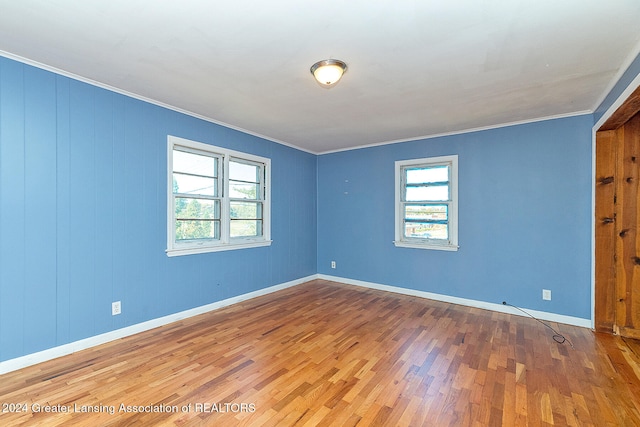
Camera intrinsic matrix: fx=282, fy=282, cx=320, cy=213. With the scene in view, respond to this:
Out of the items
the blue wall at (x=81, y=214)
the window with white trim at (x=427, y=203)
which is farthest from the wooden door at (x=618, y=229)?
the blue wall at (x=81, y=214)

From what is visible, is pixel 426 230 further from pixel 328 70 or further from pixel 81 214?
pixel 81 214

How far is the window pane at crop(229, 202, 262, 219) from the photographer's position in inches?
166

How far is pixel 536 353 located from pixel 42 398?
13.3 ft

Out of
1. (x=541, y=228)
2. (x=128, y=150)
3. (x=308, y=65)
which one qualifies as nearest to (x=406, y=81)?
(x=308, y=65)

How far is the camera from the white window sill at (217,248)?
3.36 meters

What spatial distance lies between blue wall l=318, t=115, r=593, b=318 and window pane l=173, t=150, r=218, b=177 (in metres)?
2.53

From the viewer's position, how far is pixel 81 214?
2.66m

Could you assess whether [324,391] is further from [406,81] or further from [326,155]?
[326,155]

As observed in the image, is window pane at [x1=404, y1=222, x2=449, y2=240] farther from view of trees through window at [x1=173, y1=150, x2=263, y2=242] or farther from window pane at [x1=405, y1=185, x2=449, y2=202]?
view of trees through window at [x1=173, y1=150, x2=263, y2=242]

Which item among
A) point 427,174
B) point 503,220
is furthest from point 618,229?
point 427,174

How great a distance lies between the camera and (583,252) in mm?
3371

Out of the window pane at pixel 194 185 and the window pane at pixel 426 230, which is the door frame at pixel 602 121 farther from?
the window pane at pixel 194 185

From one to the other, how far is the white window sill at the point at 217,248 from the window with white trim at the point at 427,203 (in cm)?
227

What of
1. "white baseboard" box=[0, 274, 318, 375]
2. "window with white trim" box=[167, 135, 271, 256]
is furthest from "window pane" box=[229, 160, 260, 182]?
"white baseboard" box=[0, 274, 318, 375]
